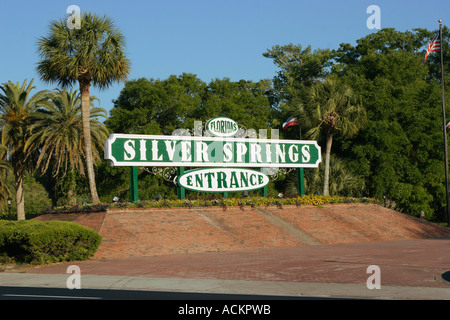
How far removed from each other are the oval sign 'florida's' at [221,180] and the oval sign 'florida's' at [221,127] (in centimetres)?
229

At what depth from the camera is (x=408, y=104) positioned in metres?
47.8

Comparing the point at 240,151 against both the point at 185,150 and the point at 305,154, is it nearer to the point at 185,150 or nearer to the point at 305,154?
the point at 185,150

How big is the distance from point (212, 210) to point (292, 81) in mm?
42728

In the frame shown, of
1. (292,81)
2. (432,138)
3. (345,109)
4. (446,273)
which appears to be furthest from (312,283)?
(292,81)

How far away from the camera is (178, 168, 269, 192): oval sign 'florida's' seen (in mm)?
32812

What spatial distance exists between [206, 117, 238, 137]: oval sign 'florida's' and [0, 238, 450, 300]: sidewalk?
12540mm

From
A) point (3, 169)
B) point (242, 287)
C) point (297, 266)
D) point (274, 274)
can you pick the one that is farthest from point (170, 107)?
point (242, 287)

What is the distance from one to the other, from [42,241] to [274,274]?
28.7 feet

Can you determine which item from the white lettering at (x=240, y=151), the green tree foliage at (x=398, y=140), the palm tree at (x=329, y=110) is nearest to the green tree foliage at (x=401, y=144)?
the green tree foliage at (x=398, y=140)

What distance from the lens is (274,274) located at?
632 inches

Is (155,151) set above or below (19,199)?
above

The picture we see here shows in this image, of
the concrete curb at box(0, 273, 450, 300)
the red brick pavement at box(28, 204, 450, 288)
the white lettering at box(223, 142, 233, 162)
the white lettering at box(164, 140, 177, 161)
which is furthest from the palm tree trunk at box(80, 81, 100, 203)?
the concrete curb at box(0, 273, 450, 300)

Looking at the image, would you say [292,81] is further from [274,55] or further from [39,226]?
[39,226]

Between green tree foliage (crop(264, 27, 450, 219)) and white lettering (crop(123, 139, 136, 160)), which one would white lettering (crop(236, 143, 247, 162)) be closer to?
white lettering (crop(123, 139, 136, 160))
